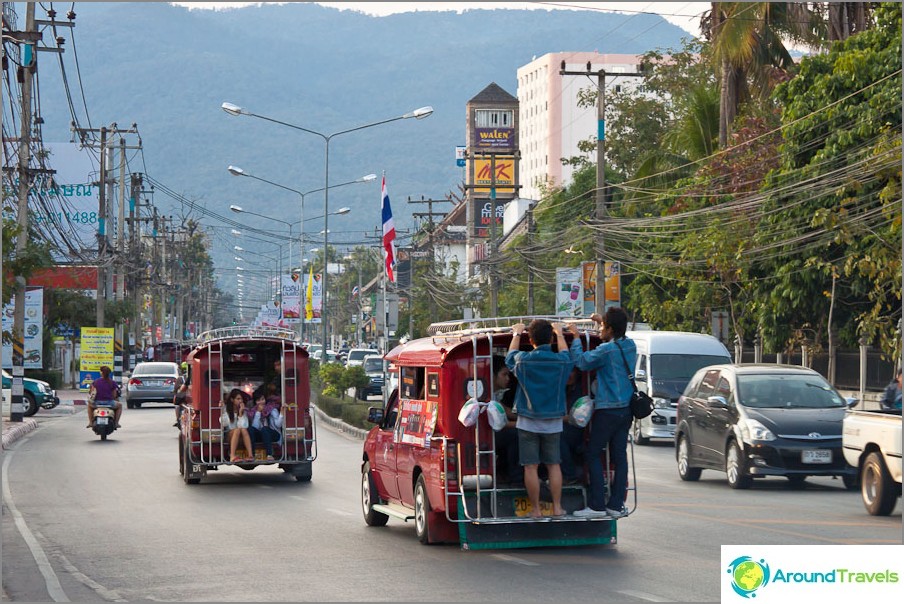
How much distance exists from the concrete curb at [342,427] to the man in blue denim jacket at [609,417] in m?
19.8

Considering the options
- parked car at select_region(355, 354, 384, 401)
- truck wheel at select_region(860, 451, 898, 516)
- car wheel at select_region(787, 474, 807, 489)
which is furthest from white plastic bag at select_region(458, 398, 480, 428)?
parked car at select_region(355, 354, 384, 401)

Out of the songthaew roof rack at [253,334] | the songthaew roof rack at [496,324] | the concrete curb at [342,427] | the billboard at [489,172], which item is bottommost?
the concrete curb at [342,427]

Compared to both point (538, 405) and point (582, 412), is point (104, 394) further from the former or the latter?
point (538, 405)

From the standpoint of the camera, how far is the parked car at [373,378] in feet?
155

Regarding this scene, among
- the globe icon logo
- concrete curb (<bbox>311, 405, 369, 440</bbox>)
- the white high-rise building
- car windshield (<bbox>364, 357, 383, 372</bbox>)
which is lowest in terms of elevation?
concrete curb (<bbox>311, 405, 369, 440</bbox>)

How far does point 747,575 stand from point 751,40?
3168 cm

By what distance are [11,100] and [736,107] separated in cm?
2226

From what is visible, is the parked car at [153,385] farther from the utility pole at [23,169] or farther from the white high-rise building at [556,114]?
the white high-rise building at [556,114]

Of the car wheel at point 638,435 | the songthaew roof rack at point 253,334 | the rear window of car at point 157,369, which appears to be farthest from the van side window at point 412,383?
the rear window of car at point 157,369

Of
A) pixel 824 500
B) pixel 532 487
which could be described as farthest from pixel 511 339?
pixel 824 500

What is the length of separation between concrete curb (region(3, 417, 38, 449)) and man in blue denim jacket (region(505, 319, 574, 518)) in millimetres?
20294

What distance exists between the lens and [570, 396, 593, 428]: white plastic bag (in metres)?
12.8

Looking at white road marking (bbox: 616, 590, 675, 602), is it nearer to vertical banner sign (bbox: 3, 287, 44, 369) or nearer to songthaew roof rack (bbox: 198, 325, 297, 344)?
songthaew roof rack (bbox: 198, 325, 297, 344)

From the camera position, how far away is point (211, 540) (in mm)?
14055
